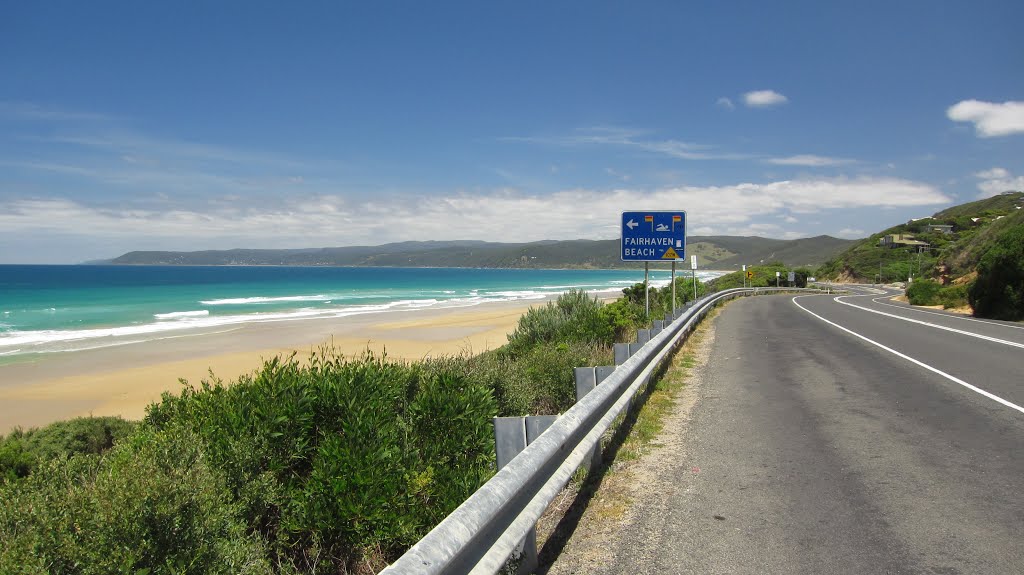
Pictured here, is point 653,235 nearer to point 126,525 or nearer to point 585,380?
point 585,380

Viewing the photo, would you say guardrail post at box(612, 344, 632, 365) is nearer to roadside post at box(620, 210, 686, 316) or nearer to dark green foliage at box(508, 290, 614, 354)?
dark green foliage at box(508, 290, 614, 354)

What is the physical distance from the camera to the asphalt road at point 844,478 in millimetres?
3740

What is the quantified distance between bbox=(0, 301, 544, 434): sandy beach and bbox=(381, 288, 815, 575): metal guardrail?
3872 mm

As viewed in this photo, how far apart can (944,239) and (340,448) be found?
5499 inches

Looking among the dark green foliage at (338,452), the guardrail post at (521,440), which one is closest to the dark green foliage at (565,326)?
the dark green foliage at (338,452)

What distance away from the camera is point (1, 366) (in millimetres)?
21656

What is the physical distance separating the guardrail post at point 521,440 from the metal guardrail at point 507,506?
0.09 metres

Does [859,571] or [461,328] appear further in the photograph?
[461,328]

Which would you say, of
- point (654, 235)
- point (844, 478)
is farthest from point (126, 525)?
point (654, 235)

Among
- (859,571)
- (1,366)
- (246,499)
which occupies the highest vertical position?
(246,499)

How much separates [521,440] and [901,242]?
140 meters

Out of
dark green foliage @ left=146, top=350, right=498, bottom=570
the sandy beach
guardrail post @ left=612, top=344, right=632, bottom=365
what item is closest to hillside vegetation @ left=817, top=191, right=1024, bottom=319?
the sandy beach

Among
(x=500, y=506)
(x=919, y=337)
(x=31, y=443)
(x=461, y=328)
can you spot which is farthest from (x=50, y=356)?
(x=919, y=337)

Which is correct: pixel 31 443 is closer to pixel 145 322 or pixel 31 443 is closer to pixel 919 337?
pixel 919 337
